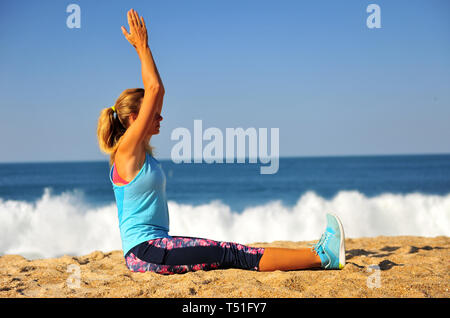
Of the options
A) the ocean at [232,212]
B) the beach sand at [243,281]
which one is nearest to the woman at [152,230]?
the beach sand at [243,281]

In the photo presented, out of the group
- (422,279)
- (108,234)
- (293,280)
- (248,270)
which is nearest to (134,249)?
(248,270)

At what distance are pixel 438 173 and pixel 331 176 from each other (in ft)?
29.2

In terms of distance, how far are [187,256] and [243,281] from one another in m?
0.50

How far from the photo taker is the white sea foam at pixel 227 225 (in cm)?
1074

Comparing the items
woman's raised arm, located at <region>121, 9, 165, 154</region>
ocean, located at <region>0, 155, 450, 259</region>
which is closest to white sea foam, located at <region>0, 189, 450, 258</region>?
ocean, located at <region>0, 155, 450, 259</region>

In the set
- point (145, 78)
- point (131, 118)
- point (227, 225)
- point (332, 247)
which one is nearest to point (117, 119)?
point (131, 118)

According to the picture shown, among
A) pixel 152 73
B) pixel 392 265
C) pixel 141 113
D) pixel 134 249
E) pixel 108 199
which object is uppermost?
pixel 152 73

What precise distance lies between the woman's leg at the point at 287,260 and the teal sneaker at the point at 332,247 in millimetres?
60

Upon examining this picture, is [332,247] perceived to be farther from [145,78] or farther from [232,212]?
[232,212]

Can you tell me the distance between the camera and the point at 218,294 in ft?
9.87

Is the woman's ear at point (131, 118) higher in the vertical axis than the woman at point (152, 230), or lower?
higher

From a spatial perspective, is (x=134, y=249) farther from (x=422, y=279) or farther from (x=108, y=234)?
(x=108, y=234)

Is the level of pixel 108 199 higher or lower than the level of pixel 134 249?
lower

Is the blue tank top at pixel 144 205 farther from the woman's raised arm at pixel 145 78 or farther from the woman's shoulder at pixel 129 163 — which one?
the woman's raised arm at pixel 145 78
